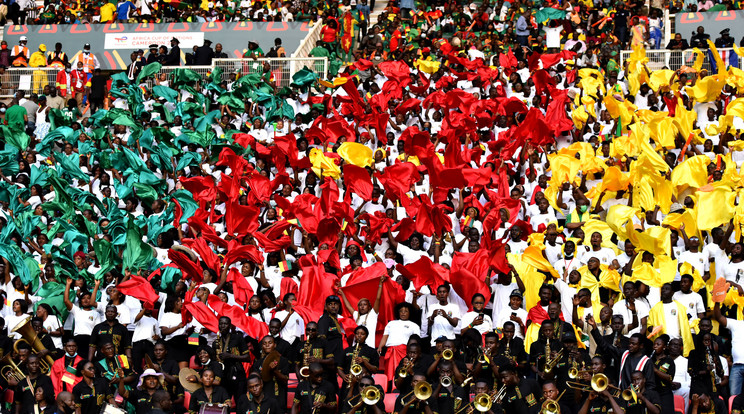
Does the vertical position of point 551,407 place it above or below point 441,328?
above

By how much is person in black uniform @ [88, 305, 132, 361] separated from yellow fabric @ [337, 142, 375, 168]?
4.78m

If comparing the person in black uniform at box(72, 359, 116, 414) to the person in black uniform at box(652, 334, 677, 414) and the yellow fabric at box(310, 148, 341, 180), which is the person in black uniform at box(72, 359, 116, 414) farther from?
the person in black uniform at box(652, 334, 677, 414)

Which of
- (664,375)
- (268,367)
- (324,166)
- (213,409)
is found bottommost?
(213,409)

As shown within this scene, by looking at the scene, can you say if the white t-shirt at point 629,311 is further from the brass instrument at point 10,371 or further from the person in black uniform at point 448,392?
the brass instrument at point 10,371

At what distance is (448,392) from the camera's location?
11.7 metres

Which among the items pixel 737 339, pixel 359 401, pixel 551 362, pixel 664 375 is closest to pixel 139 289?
pixel 359 401

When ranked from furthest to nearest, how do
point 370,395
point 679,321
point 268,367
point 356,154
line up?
point 356,154 → point 679,321 → point 268,367 → point 370,395

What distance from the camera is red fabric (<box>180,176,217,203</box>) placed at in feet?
53.9

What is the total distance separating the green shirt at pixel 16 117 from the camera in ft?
62.4

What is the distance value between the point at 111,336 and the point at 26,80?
9.28m

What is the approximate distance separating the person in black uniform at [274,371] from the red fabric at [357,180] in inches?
164

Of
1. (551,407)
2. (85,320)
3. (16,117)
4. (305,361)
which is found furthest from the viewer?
(16,117)

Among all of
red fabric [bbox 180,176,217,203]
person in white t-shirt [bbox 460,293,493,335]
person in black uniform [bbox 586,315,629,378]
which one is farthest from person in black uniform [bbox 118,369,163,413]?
person in black uniform [bbox 586,315,629,378]

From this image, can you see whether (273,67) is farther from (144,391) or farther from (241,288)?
(144,391)
